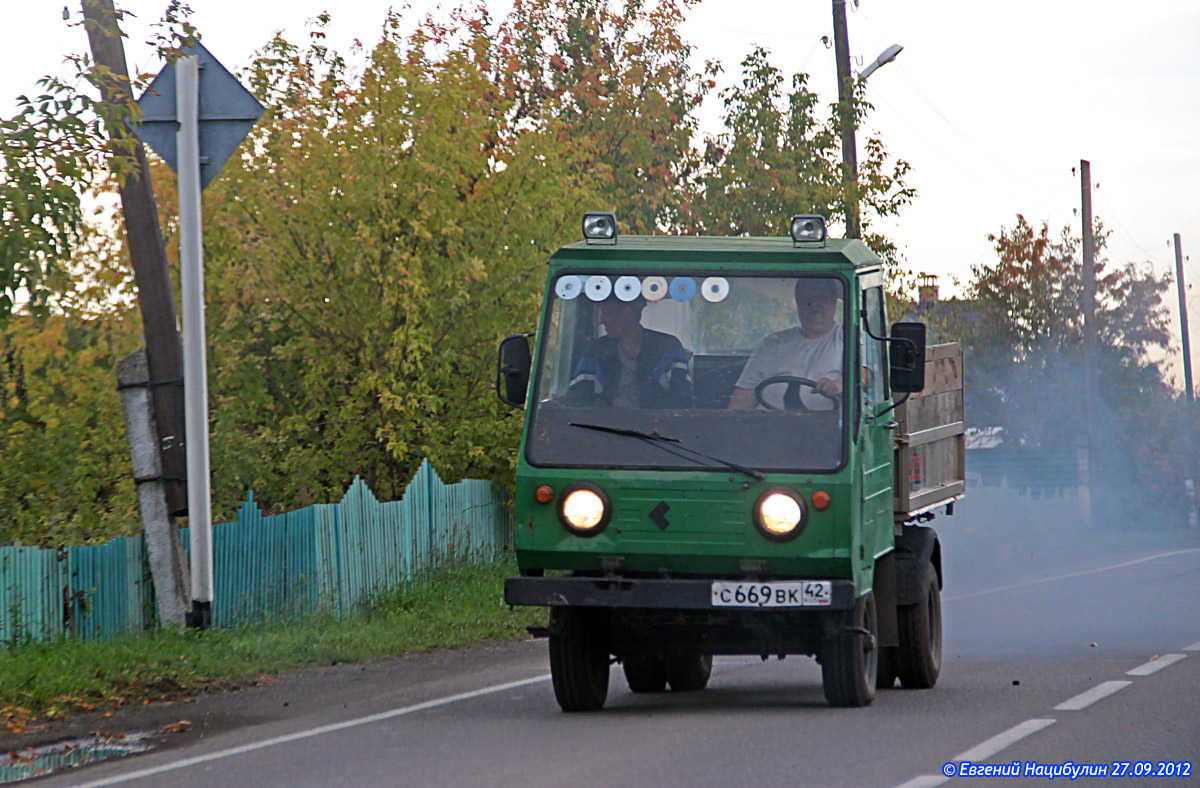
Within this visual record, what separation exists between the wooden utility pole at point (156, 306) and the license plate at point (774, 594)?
17.3 ft

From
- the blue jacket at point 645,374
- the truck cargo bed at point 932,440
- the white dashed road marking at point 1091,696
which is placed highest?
the blue jacket at point 645,374

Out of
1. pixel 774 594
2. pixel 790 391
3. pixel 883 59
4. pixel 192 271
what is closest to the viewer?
pixel 774 594

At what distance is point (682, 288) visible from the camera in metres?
8.86

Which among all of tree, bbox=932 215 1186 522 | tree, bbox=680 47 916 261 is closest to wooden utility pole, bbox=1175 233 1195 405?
tree, bbox=932 215 1186 522

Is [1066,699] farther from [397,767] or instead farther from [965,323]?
[965,323]

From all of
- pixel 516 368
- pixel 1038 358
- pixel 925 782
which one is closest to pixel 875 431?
pixel 516 368

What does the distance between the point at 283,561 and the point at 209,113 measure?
4.21m

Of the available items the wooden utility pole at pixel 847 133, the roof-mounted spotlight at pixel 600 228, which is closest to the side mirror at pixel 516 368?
the roof-mounted spotlight at pixel 600 228

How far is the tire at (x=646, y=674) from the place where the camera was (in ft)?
33.1

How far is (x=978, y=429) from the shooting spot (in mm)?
50031

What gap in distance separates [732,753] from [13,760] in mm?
3545

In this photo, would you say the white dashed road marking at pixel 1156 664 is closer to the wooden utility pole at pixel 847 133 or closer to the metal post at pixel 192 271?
the metal post at pixel 192 271

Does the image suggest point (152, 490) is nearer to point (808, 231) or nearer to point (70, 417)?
point (70, 417)

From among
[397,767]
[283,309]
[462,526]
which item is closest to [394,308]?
[283,309]
